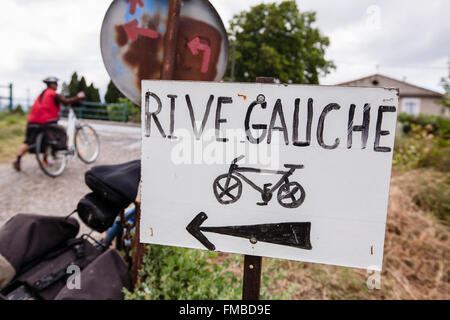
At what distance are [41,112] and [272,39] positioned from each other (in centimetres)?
1788

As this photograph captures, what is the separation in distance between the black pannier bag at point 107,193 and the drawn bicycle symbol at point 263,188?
98 cm

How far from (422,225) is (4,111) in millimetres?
14449

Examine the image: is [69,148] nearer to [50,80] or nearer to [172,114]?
[50,80]

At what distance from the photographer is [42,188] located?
4258 millimetres

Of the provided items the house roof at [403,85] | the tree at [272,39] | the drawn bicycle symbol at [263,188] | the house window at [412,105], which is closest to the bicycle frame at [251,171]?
the drawn bicycle symbol at [263,188]

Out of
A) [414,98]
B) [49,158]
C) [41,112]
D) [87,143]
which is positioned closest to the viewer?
[41,112]

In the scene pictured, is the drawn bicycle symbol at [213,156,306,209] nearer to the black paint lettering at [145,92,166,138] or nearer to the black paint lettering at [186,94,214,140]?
the black paint lettering at [186,94,214,140]

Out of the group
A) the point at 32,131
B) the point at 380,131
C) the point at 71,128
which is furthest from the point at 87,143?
the point at 380,131

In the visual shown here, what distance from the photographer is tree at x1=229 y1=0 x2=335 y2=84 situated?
17750 mm

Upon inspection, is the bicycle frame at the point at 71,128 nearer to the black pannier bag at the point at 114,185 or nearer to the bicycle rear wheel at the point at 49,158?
the bicycle rear wheel at the point at 49,158

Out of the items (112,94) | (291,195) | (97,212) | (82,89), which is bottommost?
(97,212)

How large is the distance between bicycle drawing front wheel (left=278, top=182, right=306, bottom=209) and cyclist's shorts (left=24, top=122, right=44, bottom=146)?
5.01 m

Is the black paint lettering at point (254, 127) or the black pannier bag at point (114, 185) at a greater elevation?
the black paint lettering at point (254, 127)

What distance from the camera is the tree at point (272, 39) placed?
58.2 ft
